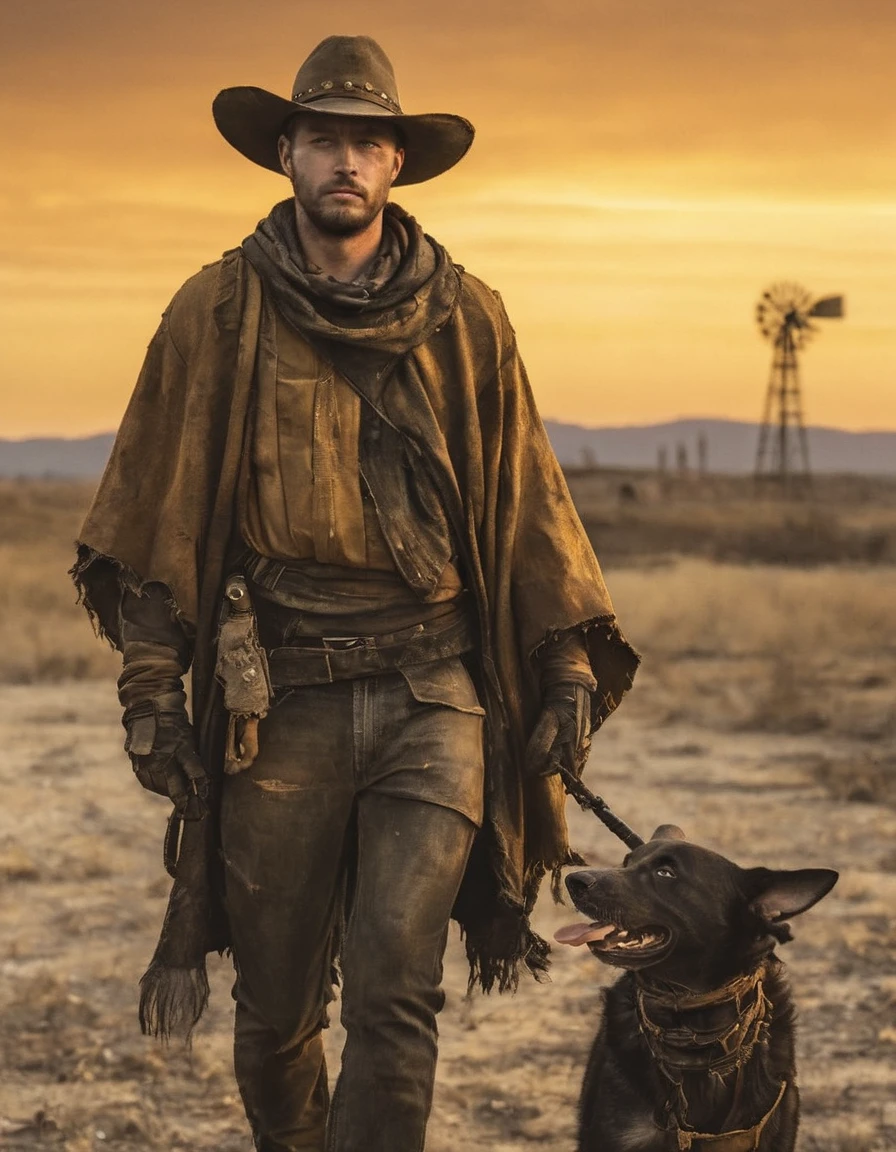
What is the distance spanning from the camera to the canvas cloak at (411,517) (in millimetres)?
4719

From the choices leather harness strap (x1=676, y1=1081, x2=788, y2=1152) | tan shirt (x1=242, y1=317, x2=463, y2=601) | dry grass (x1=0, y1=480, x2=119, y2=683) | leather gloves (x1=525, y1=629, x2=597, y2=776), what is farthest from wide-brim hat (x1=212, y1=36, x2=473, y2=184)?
dry grass (x1=0, y1=480, x2=119, y2=683)

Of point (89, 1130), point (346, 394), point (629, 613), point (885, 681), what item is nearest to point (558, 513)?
point (346, 394)

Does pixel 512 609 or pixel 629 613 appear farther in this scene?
pixel 629 613

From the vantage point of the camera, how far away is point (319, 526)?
15.0ft

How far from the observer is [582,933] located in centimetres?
469

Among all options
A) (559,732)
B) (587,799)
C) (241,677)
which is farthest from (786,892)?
(241,677)

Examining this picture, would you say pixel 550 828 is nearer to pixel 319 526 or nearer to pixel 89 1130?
pixel 319 526

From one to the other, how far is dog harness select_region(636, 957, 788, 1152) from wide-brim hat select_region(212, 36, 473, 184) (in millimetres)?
2063

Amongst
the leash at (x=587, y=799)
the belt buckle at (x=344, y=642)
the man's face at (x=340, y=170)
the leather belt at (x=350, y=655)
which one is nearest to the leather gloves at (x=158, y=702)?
the leather belt at (x=350, y=655)

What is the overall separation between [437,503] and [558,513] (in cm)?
37

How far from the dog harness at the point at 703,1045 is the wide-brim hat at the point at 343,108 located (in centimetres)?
206

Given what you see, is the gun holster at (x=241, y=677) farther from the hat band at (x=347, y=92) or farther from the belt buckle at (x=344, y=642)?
the hat band at (x=347, y=92)

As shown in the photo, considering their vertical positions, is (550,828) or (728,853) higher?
(550,828)

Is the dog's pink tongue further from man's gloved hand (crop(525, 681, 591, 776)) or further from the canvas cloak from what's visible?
man's gloved hand (crop(525, 681, 591, 776))
